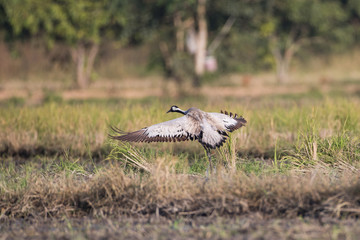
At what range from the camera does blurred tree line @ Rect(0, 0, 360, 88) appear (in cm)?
2009

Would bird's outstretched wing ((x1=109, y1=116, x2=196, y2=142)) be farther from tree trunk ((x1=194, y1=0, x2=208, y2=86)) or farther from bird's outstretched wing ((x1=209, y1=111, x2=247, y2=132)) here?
tree trunk ((x1=194, y1=0, x2=208, y2=86))

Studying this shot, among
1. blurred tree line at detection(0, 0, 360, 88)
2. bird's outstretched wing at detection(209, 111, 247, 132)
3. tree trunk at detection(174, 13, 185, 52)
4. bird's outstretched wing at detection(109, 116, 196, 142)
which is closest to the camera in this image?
bird's outstretched wing at detection(109, 116, 196, 142)

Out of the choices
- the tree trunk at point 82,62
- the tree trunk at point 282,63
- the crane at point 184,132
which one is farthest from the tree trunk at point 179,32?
the crane at point 184,132

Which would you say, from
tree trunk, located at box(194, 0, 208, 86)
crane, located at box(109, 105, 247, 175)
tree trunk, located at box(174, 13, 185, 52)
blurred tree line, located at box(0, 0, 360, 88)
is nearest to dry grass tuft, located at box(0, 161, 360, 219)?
crane, located at box(109, 105, 247, 175)

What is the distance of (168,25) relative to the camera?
75.2 ft

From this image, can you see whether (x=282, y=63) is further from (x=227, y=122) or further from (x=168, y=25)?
(x=227, y=122)

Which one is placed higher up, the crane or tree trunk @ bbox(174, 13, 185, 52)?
tree trunk @ bbox(174, 13, 185, 52)

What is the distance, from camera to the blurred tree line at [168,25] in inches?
791

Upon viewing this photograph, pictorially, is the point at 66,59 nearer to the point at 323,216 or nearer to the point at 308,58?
the point at 308,58

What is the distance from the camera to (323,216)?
14.6ft

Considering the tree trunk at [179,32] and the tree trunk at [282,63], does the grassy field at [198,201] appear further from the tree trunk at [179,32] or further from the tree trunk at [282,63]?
the tree trunk at [282,63]

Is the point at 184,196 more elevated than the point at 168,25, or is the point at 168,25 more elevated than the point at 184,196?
the point at 168,25

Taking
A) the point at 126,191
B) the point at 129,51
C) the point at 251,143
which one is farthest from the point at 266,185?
the point at 129,51

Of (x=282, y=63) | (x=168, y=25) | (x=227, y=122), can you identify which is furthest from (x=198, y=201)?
(x=282, y=63)
